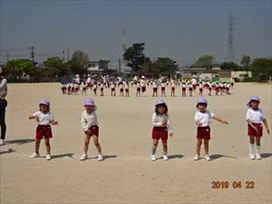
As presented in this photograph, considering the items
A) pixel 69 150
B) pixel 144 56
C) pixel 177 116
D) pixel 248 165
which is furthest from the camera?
pixel 144 56

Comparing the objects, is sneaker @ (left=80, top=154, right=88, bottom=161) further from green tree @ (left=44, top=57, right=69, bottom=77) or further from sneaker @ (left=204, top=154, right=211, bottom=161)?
green tree @ (left=44, top=57, right=69, bottom=77)

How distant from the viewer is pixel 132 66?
105875mm

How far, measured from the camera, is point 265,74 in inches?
3007

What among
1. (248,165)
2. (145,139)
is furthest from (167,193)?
(145,139)

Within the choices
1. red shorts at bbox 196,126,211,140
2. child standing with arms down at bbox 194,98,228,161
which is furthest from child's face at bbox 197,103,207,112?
red shorts at bbox 196,126,211,140

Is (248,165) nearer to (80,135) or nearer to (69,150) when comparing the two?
(69,150)

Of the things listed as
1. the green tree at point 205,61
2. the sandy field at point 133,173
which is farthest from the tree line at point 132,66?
the sandy field at point 133,173

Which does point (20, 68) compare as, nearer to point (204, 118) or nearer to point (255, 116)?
point (204, 118)

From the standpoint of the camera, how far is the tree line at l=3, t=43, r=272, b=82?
7756 centimetres

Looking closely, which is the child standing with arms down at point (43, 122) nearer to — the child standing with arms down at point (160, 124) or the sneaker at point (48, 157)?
the sneaker at point (48, 157)

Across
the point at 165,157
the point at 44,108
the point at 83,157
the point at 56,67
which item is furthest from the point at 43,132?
the point at 56,67

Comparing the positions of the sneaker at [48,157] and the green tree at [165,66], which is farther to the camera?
the green tree at [165,66]

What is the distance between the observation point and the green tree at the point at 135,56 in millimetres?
105062

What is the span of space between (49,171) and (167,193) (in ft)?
8.26
